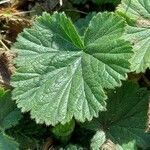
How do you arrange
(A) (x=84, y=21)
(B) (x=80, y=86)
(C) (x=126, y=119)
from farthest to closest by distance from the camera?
(A) (x=84, y=21) < (C) (x=126, y=119) < (B) (x=80, y=86)

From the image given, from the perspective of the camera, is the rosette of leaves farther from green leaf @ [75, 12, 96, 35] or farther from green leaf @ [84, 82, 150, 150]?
green leaf @ [75, 12, 96, 35]

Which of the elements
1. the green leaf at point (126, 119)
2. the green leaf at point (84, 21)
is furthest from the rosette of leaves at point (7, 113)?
the green leaf at point (84, 21)

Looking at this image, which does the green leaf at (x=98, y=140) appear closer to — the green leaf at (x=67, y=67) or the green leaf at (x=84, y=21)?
the green leaf at (x=67, y=67)

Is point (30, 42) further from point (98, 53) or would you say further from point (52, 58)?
point (98, 53)

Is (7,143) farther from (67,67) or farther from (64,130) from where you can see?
(67,67)

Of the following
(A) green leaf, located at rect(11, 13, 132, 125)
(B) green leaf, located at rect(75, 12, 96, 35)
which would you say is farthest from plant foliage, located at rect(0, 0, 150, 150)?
(B) green leaf, located at rect(75, 12, 96, 35)

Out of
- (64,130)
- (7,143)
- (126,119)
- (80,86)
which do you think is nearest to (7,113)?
(7,143)

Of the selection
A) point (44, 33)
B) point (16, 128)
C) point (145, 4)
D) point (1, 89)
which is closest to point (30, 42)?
point (44, 33)
